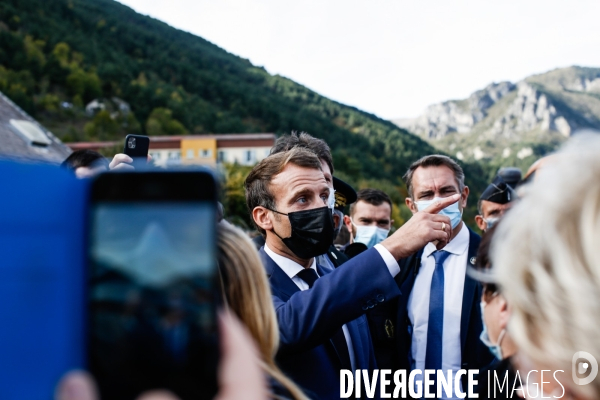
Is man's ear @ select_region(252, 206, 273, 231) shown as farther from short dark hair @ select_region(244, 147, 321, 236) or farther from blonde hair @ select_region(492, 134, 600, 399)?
blonde hair @ select_region(492, 134, 600, 399)

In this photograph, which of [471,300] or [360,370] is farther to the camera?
[471,300]

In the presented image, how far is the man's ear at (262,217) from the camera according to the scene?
8.77 ft

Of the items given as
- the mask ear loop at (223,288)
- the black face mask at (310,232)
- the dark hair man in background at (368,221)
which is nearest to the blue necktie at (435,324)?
the black face mask at (310,232)

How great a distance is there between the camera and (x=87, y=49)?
96062 millimetres

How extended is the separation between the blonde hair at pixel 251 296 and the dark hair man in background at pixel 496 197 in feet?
12.0

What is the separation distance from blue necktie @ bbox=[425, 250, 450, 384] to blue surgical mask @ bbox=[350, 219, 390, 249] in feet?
6.85

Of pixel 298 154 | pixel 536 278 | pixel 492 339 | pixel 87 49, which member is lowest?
pixel 492 339

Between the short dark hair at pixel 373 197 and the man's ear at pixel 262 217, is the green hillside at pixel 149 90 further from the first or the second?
the man's ear at pixel 262 217

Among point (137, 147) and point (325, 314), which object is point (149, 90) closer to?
point (137, 147)

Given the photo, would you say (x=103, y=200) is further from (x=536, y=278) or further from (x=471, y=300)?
(x=471, y=300)

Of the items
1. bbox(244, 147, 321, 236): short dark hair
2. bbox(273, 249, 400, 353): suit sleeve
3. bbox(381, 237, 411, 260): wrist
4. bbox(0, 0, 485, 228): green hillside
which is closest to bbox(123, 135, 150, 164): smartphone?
bbox(244, 147, 321, 236): short dark hair

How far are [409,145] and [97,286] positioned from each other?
107432 mm

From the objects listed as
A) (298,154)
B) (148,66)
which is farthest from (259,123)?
(298,154)

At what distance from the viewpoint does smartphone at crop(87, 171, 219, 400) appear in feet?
2.11
